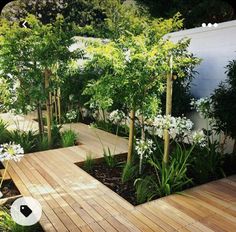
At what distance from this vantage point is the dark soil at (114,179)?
9.10 feet

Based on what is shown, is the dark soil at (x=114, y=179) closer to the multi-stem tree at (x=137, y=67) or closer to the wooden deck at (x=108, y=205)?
the wooden deck at (x=108, y=205)

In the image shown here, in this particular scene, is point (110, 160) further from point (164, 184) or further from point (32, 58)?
point (32, 58)

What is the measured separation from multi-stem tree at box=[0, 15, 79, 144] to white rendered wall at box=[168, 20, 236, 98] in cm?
202

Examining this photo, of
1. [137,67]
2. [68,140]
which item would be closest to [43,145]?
[68,140]

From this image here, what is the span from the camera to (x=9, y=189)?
3000mm

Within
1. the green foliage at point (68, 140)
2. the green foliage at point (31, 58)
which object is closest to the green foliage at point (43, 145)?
the green foliage at point (68, 140)

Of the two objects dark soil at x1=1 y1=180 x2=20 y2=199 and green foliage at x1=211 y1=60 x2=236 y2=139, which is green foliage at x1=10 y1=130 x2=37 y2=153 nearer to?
dark soil at x1=1 y1=180 x2=20 y2=199

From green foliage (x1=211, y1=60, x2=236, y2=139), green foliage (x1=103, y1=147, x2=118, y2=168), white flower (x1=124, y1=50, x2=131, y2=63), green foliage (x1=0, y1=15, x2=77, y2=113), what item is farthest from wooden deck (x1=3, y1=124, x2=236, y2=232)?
white flower (x1=124, y1=50, x2=131, y2=63)

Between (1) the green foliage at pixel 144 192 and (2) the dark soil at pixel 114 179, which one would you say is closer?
(1) the green foliage at pixel 144 192

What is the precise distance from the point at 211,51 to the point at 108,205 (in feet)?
9.55

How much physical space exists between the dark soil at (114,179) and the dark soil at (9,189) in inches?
33.6

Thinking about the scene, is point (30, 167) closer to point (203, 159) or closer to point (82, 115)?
point (203, 159)

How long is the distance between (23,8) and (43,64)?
8.22 m

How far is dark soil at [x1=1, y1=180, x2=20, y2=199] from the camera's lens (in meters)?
2.87
